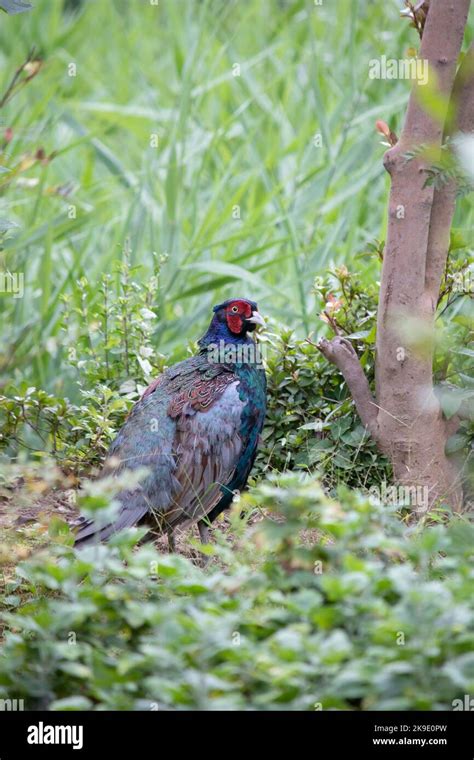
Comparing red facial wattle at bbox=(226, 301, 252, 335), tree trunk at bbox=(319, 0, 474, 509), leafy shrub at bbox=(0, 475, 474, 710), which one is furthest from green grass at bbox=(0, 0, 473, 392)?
leafy shrub at bbox=(0, 475, 474, 710)

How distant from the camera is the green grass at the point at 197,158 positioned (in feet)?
18.0

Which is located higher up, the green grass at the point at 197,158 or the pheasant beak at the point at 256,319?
the green grass at the point at 197,158

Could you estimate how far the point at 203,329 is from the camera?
220 inches

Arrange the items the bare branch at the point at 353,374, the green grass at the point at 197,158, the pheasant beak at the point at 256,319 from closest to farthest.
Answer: the bare branch at the point at 353,374 < the pheasant beak at the point at 256,319 < the green grass at the point at 197,158

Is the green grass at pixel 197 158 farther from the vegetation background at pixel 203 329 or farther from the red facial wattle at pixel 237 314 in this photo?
the red facial wattle at pixel 237 314

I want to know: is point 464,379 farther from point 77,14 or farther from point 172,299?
point 77,14

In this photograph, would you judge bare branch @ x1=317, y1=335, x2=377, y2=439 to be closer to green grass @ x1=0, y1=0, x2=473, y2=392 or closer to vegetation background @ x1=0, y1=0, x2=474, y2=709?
vegetation background @ x1=0, y1=0, x2=474, y2=709

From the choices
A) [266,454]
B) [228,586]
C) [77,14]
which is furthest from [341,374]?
A: [77,14]

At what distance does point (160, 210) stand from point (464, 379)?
2607 millimetres

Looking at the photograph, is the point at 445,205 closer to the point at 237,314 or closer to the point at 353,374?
the point at 353,374

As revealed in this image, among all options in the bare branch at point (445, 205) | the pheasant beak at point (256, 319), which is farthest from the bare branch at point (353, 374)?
the bare branch at point (445, 205)

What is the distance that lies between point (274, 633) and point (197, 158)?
4499 mm

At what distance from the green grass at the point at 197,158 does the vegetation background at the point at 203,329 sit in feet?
0.07

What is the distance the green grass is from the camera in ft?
18.0
